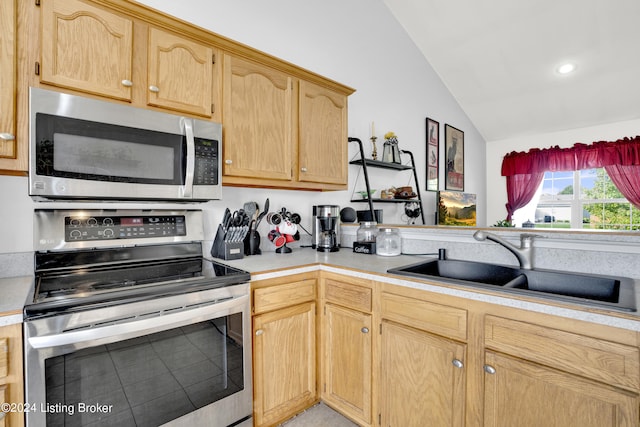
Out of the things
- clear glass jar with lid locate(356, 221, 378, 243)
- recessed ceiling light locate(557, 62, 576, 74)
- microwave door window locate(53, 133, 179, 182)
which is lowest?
clear glass jar with lid locate(356, 221, 378, 243)

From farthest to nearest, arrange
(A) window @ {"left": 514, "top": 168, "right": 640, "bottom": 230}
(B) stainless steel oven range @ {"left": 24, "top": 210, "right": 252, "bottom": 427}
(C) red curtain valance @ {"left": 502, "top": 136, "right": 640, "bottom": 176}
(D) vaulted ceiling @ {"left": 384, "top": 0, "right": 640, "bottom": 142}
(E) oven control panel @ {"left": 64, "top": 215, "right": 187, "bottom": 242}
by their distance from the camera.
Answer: (A) window @ {"left": 514, "top": 168, "right": 640, "bottom": 230} → (C) red curtain valance @ {"left": 502, "top": 136, "right": 640, "bottom": 176} → (D) vaulted ceiling @ {"left": 384, "top": 0, "right": 640, "bottom": 142} → (E) oven control panel @ {"left": 64, "top": 215, "right": 187, "bottom": 242} → (B) stainless steel oven range @ {"left": 24, "top": 210, "right": 252, "bottom": 427}

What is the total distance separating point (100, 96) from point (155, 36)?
39 centimetres

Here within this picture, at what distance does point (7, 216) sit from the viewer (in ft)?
4.39

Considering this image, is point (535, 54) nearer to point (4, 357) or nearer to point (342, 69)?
point (342, 69)

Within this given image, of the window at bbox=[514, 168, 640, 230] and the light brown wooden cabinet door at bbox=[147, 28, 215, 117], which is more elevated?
the light brown wooden cabinet door at bbox=[147, 28, 215, 117]

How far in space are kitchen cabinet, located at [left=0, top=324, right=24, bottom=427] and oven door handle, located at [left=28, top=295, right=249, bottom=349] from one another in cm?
5

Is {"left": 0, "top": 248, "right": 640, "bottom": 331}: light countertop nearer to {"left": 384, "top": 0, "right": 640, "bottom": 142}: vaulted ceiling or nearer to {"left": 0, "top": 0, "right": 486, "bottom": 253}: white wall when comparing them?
{"left": 0, "top": 0, "right": 486, "bottom": 253}: white wall

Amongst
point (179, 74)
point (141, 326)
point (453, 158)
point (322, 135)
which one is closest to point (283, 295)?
point (141, 326)

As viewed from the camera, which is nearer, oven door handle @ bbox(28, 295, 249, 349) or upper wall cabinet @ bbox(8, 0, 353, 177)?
oven door handle @ bbox(28, 295, 249, 349)

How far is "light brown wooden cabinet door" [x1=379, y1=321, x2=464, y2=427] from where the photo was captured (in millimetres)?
1180

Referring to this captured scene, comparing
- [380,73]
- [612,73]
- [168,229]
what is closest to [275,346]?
[168,229]

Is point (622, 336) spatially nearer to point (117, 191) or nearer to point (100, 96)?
point (117, 191)

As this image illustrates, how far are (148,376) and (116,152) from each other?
37.0 inches

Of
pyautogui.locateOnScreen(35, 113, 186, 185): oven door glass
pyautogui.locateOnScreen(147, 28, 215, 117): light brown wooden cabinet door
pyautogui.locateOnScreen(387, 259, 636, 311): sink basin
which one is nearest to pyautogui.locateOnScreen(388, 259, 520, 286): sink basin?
pyautogui.locateOnScreen(387, 259, 636, 311): sink basin
